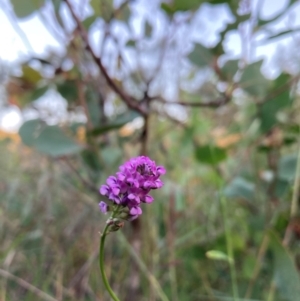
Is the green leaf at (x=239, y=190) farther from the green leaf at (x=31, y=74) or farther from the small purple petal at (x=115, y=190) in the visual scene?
the small purple petal at (x=115, y=190)

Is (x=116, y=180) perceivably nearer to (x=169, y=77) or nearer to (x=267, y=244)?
(x=267, y=244)

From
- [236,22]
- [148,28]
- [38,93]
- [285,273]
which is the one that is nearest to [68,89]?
[38,93]

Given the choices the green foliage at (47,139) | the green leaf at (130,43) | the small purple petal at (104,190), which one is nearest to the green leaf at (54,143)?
the green foliage at (47,139)

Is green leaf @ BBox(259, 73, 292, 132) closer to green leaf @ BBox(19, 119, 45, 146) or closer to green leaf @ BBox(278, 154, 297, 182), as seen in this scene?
green leaf @ BBox(278, 154, 297, 182)

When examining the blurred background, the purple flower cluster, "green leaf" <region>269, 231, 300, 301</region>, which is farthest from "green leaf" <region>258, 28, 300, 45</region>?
the purple flower cluster

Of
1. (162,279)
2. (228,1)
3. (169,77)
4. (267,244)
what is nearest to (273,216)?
(267,244)

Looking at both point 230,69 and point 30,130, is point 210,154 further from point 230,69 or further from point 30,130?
point 30,130
